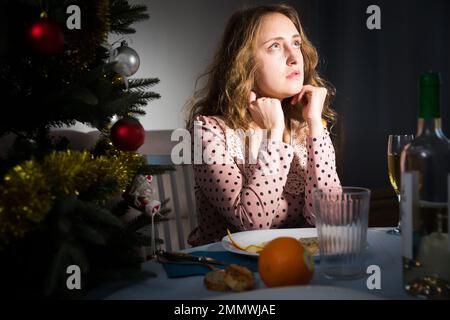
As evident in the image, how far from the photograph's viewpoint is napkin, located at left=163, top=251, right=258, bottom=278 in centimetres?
87

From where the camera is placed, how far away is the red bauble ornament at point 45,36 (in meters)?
0.84

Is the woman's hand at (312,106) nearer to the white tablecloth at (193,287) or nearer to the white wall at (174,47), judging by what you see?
the white tablecloth at (193,287)

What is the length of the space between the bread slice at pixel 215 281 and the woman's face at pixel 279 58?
3.35ft

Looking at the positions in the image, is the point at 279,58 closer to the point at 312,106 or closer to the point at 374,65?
the point at 312,106

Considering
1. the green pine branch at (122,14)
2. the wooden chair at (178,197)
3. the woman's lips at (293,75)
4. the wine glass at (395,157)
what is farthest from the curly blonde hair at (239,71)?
the green pine branch at (122,14)

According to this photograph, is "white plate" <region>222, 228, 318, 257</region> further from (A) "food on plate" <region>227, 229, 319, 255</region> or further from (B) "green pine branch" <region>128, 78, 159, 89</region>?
(B) "green pine branch" <region>128, 78, 159, 89</region>

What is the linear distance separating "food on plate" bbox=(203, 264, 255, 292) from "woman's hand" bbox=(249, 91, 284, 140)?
94cm

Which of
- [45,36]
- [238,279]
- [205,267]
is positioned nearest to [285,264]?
[238,279]

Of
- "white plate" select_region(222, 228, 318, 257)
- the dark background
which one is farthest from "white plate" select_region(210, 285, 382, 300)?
the dark background

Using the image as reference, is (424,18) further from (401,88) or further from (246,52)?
(246,52)

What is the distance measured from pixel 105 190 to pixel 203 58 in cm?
252

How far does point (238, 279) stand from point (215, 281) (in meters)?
0.04

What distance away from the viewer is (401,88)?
3.07m

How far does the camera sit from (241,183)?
1575 millimetres
